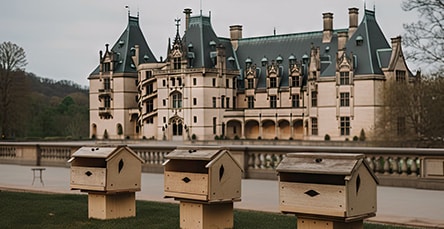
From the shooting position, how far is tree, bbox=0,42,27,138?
62.6 meters

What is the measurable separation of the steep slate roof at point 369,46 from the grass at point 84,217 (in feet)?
164

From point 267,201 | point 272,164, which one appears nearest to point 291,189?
point 267,201

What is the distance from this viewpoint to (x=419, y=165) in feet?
49.4

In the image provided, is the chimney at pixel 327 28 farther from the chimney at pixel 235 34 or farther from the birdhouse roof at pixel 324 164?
the birdhouse roof at pixel 324 164

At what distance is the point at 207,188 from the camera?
316 inches

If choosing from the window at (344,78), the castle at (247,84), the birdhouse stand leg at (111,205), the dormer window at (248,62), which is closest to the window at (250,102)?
the castle at (247,84)

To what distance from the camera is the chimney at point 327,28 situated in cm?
6775

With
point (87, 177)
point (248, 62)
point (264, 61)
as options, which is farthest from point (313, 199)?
point (248, 62)

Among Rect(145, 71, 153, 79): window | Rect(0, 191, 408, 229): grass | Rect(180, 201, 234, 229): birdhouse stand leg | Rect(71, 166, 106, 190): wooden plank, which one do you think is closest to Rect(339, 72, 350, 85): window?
Rect(145, 71, 153, 79): window

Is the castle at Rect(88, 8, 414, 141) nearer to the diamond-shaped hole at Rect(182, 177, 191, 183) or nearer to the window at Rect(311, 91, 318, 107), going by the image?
the window at Rect(311, 91, 318, 107)

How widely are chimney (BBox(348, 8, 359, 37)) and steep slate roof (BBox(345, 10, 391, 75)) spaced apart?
2048 mm

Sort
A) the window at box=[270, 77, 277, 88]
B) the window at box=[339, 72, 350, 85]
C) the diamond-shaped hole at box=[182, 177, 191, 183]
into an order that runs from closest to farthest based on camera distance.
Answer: the diamond-shaped hole at box=[182, 177, 191, 183]
the window at box=[339, 72, 350, 85]
the window at box=[270, 77, 277, 88]

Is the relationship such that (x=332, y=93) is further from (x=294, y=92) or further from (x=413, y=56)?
(x=413, y=56)

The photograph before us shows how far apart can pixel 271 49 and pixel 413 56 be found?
4459cm
